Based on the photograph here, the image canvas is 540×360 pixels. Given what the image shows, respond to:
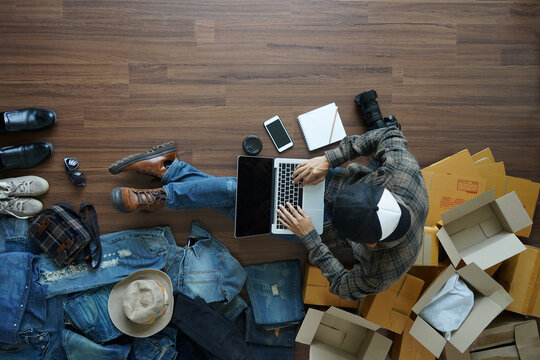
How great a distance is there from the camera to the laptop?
1.64m

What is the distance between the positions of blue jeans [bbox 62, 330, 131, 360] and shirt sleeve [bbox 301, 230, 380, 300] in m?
0.92

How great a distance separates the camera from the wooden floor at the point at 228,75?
185 centimetres

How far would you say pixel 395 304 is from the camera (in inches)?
67.1

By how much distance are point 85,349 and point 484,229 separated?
1.83 metres

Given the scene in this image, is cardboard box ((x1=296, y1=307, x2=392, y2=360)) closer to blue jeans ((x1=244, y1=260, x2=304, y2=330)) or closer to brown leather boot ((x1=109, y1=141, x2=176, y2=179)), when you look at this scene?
blue jeans ((x1=244, y1=260, x2=304, y2=330))

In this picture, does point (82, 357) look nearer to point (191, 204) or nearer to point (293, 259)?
point (191, 204)

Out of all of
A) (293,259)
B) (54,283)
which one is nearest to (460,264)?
(293,259)

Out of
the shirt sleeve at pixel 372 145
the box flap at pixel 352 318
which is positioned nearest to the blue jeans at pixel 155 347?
the box flap at pixel 352 318

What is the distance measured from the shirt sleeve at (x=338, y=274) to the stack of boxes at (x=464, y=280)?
0.25 metres

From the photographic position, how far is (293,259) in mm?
1902

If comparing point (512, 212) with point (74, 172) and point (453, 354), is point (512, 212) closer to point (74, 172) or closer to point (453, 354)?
point (453, 354)

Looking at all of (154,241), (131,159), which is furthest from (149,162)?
(154,241)

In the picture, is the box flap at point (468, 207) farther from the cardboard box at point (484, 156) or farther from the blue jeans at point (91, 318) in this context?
the blue jeans at point (91, 318)

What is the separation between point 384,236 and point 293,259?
795 millimetres
